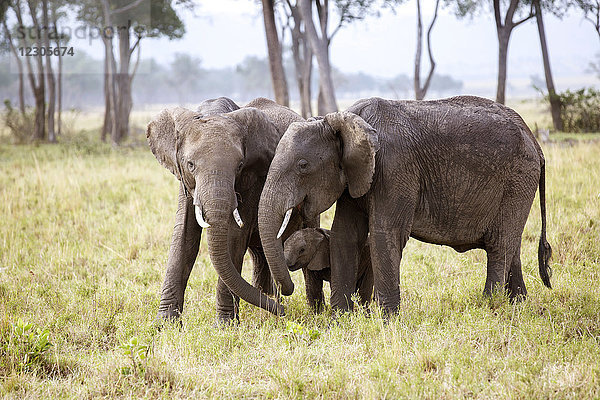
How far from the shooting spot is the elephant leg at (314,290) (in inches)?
234

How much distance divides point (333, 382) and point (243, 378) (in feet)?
1.99

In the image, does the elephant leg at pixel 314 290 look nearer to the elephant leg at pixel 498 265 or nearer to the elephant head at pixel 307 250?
the elephant head at pixel 307 250

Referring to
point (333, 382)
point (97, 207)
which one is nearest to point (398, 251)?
point (333, 382)

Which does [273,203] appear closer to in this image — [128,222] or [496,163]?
[496,163]

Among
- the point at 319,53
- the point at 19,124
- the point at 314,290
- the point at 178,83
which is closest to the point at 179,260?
the point at 314,290

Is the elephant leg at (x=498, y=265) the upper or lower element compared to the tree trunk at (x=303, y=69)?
lower

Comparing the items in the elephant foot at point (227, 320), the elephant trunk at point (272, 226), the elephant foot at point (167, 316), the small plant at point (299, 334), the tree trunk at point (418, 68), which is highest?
the tree trunk at point (418, 68)

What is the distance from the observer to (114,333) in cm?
537

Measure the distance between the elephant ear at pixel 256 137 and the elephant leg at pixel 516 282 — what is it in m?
2.38

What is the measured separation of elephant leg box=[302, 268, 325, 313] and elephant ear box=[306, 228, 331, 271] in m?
0.25

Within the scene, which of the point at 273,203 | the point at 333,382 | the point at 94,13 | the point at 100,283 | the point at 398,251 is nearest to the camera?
the point at 333,382

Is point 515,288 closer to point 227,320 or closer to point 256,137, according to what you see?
point 227,320

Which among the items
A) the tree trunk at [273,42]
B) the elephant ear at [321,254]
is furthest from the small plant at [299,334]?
the tree trunk at [273,42]

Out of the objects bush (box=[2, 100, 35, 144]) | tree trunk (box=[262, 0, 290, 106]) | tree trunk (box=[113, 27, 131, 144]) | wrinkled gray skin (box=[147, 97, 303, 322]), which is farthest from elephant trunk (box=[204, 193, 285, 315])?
tree trunk (box=[113, 27, 131, 144])
